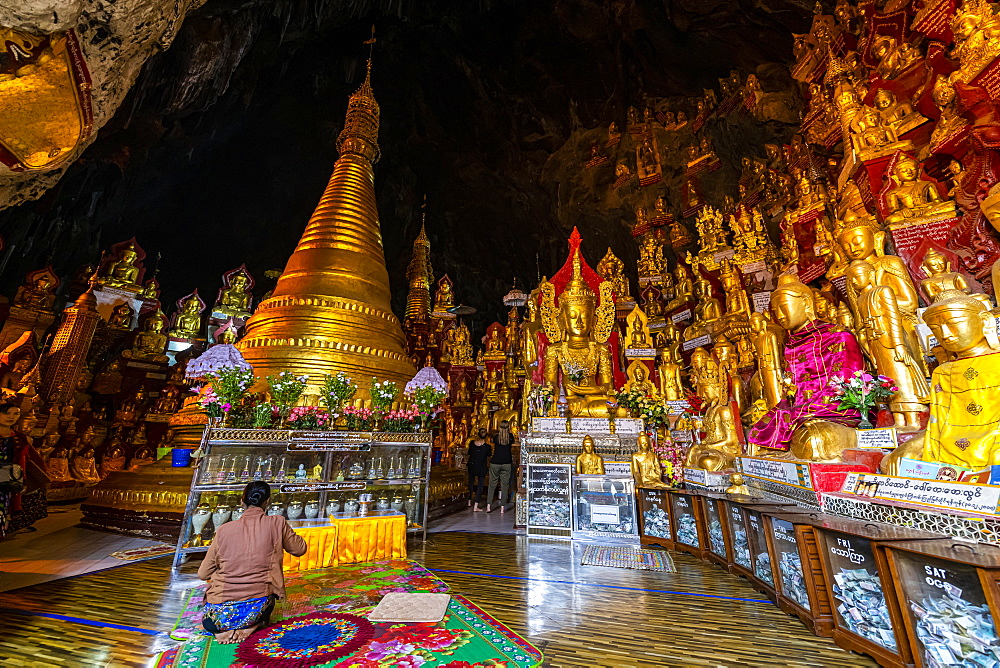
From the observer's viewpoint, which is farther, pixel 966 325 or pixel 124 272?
pixel 124 272

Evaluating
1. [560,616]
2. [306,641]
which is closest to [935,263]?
[560,616]

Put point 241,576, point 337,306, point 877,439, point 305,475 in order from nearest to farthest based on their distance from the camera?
point 241,576 → point 877,439 → point 305,475 → point 337,306

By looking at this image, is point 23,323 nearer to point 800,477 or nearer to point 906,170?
point 800,477

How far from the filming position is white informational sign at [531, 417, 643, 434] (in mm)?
5992

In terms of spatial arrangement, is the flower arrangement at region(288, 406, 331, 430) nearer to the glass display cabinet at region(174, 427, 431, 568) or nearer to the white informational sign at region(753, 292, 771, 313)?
the glass display cabinet at region(174, 427, 431, 568)

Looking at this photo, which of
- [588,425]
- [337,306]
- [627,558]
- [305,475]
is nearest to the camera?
[627,558]

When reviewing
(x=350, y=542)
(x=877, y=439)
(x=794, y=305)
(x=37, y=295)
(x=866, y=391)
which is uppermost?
(x=37, y=295)

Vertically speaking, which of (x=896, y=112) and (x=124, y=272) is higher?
(x=124, y=272)

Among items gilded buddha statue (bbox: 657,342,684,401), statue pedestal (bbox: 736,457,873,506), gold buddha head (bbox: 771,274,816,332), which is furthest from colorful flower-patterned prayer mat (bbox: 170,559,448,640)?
gilded buddha statue (bbox: 657,342,684,401)

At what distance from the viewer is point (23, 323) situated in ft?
35.0

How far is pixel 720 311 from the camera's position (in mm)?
9539

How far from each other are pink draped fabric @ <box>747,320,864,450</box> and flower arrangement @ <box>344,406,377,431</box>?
16.4ft

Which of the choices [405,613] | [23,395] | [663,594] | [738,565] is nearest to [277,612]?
[405,613]

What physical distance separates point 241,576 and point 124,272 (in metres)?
16.6
